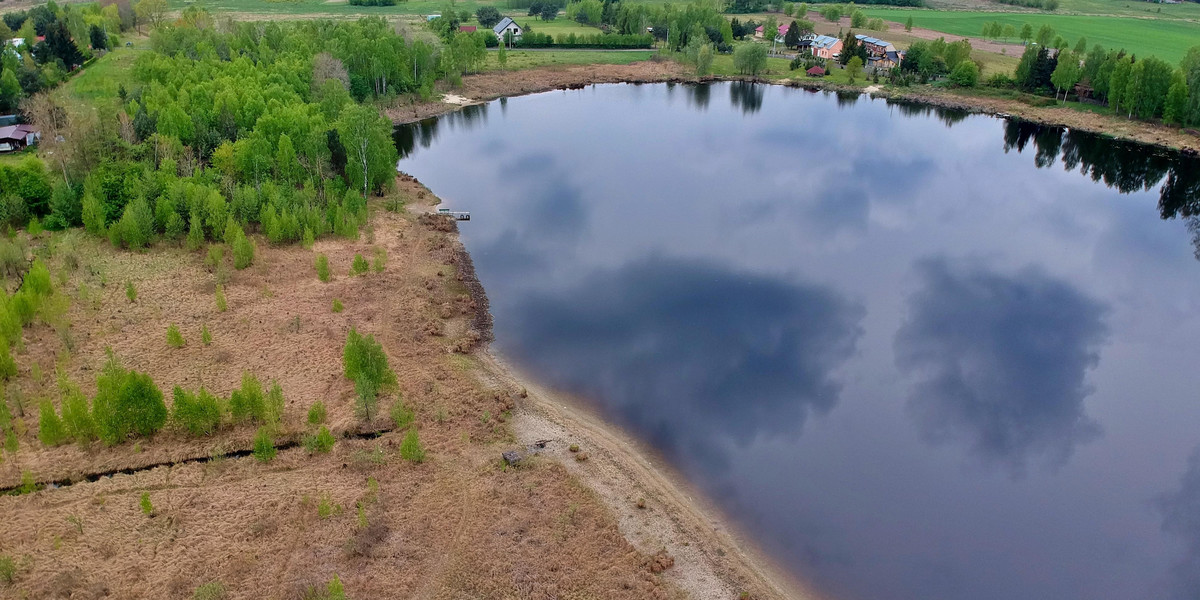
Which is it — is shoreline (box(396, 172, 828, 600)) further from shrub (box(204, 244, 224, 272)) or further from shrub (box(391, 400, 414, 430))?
shrub (box(204, 244, 224, 272))

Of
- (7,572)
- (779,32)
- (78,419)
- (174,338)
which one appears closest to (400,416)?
(78,419)

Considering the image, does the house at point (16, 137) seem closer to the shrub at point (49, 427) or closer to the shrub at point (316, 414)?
the shrub at point (49, 427)

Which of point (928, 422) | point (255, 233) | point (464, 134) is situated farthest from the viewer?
point (464, 134)

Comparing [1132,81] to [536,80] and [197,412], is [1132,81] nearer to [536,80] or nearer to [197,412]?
[536,80]

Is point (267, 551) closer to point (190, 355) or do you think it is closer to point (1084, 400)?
point (190, 355)

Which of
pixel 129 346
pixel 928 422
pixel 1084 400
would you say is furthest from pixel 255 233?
pixel 1084 400

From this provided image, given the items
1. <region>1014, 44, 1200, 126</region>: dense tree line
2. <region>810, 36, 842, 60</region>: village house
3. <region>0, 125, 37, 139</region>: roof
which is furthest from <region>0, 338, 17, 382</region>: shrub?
<region>810, 36, 842, 60</region>: village house
